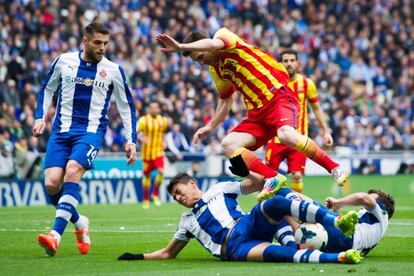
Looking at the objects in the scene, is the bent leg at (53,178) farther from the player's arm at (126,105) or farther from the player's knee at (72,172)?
the player's arm at (126,105)

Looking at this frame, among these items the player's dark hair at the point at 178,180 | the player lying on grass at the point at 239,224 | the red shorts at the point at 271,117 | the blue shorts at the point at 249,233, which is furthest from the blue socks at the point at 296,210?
the red shorts at the point at 271,117

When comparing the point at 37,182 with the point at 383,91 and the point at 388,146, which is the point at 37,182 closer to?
the point at 388,146

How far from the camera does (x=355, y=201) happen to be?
9938mm

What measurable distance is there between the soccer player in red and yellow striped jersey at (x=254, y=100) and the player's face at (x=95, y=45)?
91 centimetres

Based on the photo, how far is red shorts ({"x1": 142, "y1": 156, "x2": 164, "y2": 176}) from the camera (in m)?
24.3

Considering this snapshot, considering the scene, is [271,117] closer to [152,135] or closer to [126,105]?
[126,105]

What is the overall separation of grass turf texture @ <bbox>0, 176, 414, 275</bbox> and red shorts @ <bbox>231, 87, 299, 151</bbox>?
147 cm

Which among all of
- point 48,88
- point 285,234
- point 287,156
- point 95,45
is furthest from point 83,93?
point 287,156

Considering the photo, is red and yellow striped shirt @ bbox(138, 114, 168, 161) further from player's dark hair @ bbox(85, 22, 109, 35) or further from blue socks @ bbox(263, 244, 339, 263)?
blue socks @ bbox(263, 244, 339, 263)

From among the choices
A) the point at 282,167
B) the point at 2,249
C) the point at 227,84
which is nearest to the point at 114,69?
the point at 227,84

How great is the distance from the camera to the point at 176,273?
30.3 ft

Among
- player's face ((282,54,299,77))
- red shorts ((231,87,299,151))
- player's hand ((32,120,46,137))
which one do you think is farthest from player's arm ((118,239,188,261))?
player's face ((282,54,299,77))

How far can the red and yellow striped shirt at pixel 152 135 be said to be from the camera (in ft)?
79.7

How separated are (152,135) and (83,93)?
41.4 ft
